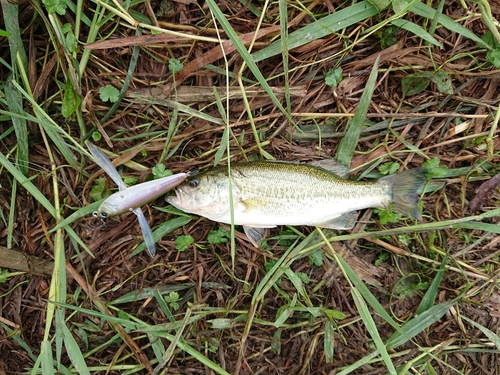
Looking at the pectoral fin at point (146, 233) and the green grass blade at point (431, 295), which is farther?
the green grass blade at point (431, 295)

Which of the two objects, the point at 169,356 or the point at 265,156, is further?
the point at 265,156

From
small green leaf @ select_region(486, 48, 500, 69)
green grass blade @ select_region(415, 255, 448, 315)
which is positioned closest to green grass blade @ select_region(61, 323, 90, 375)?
green grass blade @ select_region(415, 255, 448, 315)

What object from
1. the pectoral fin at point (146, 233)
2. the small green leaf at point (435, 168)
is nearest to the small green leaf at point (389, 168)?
the small green leaf at point (435, 168)

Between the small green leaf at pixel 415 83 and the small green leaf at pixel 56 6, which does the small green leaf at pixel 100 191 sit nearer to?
the small green leaf at pixel 56 6

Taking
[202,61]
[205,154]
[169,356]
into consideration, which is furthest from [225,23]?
[169,356]

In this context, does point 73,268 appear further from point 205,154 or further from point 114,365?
point 205,154

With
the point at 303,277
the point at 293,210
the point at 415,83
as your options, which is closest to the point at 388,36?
the point at 415,83

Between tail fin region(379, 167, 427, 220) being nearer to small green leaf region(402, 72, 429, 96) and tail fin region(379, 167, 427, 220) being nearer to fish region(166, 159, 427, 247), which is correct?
fish region(166, 159, 427, 247)
